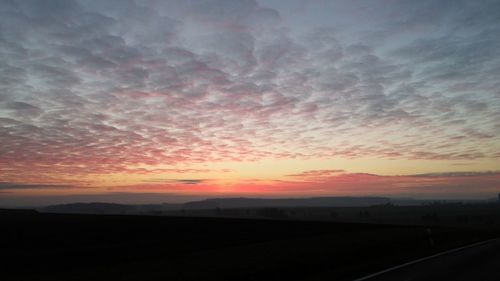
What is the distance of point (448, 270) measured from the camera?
16.1 m

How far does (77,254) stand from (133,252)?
9.98ft

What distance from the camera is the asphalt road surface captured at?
14.2 metres

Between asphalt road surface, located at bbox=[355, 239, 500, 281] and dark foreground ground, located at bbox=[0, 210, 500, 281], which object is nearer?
asphalt road surface, located at bbox=[355, 239, 500, 281]

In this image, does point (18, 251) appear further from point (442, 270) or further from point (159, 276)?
point (442, 270)

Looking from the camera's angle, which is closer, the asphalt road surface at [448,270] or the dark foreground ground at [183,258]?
the asphalt road surface at [448,270]

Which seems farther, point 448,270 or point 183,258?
point 183,258

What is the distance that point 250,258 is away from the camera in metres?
20.4

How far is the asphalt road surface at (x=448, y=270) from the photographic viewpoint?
14219 millimetres

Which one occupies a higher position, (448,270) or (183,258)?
(183,258)

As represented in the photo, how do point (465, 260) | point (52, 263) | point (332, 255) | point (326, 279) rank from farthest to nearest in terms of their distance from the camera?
point (52, 263)
point (332, 255)
point (465, 260)
point (326, 279)

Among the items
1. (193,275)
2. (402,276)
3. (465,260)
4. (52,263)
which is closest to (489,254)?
(465,260)

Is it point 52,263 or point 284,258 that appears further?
point 52,263

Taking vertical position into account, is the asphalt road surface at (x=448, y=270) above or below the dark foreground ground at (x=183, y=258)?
below

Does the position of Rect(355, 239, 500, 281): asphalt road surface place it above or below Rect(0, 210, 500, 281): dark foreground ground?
below
